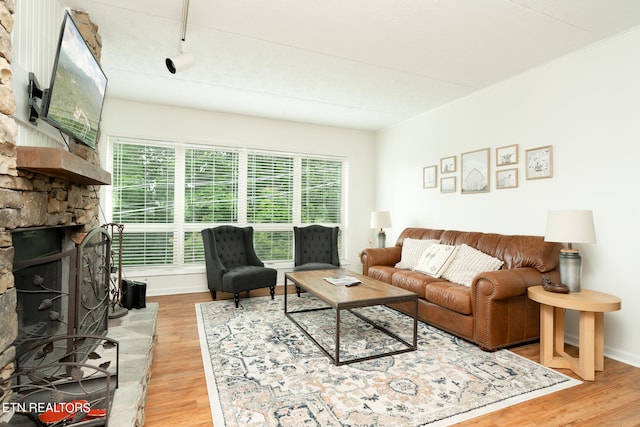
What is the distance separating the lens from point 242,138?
202 inches

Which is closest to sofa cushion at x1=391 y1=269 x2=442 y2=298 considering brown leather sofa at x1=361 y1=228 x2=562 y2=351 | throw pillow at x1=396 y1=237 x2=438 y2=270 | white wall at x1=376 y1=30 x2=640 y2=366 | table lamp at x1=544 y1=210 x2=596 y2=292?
brown leather sofa at x1=361 y1=228 x2=562 y2=351

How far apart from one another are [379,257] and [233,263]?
206 cm

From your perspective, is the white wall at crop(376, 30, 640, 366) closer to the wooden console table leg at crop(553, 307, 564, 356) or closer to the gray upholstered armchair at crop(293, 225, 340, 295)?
the wooden console table leg at crop(553, 307, 564, 356)

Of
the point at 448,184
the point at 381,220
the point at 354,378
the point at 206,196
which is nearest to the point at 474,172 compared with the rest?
the point at 448,184

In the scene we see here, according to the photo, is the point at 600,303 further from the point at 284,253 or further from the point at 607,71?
the point at 284,253

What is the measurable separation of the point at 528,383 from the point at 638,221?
5.43 feet

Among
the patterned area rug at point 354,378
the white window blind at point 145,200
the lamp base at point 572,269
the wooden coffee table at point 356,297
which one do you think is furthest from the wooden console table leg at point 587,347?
the white window blind at point 145,200

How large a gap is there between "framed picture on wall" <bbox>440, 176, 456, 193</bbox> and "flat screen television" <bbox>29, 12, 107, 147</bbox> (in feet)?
13.3

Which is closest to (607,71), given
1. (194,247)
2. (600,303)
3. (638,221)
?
(638,221)

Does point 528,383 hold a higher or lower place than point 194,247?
lower

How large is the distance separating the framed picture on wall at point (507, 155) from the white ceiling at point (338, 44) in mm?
800

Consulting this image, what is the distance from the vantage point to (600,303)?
7.68 ft

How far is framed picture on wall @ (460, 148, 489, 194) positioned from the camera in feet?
13.1

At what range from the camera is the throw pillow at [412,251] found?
167 inches
